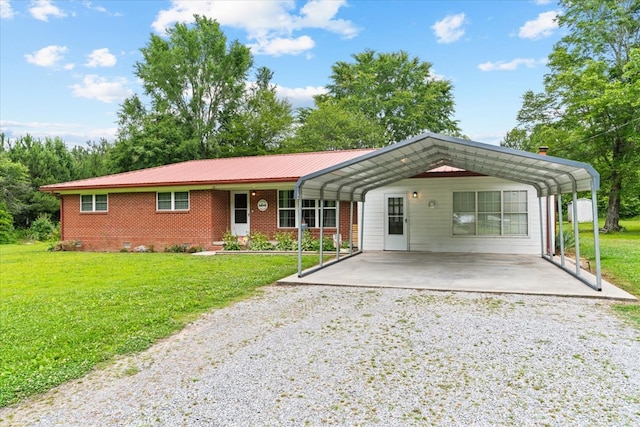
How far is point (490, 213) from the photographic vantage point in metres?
11.9

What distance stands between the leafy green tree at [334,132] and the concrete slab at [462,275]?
1707 cm

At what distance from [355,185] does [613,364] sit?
7.61 metres

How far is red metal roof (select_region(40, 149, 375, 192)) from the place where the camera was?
13220mm

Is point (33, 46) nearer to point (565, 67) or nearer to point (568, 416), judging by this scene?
point (568, 416)

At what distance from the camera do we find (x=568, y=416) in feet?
8.73

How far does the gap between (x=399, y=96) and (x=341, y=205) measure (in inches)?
781

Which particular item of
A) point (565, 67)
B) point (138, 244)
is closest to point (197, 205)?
point (138, 244)

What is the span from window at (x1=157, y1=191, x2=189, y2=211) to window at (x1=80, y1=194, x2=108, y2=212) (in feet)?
8.21

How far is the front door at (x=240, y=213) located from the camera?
14.3 meters

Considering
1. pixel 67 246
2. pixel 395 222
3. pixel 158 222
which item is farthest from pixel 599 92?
pixel 67 246

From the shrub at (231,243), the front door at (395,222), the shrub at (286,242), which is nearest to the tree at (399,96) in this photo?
the front door at (395,222)

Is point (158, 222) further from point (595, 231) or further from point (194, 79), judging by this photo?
point (194, 79)

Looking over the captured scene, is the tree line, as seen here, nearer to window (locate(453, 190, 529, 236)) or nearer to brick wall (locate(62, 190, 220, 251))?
window (locate(453, 190, 529, 236))

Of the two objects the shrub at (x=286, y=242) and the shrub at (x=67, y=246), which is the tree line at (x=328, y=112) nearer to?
the shrub at (x=67, y=246)
